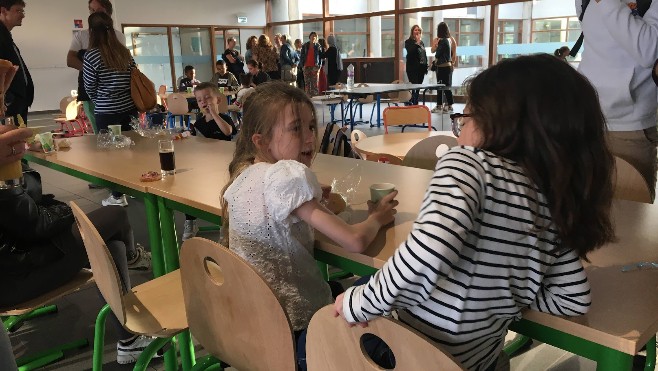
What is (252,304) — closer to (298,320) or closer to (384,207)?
(298,320)

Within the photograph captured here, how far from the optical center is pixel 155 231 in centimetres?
207

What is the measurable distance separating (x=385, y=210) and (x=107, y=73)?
281 cm

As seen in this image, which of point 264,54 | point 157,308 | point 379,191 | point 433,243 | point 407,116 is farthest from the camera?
point 264,54

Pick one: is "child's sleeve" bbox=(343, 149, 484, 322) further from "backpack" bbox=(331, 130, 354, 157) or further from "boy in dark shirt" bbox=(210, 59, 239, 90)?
"boy in dark shirt" bbox=(210, 59, 239, 90)

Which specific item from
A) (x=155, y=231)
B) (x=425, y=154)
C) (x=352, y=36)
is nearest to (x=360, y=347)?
(x=155, y=231)

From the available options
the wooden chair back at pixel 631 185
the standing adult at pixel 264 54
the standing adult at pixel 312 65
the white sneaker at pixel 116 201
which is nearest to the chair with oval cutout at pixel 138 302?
the wooden chair back at pixel 631 185

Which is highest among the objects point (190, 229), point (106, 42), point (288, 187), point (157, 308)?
point (106, 42)

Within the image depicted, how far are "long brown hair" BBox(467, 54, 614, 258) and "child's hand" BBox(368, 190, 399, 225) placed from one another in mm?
485

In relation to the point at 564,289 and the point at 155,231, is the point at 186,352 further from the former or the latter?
the point at 564,289

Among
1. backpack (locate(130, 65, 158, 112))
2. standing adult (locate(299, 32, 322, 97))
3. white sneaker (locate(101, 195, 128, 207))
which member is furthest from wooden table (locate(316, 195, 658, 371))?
standing adult (locate(299, 32, 322, 97))

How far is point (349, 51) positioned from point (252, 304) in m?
12.7

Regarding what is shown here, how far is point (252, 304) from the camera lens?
42.9 inches

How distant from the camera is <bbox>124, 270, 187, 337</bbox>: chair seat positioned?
1.52 metres

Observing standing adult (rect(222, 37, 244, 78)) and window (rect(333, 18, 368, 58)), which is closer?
standing adult (rect(222, 37, 244, 78))
